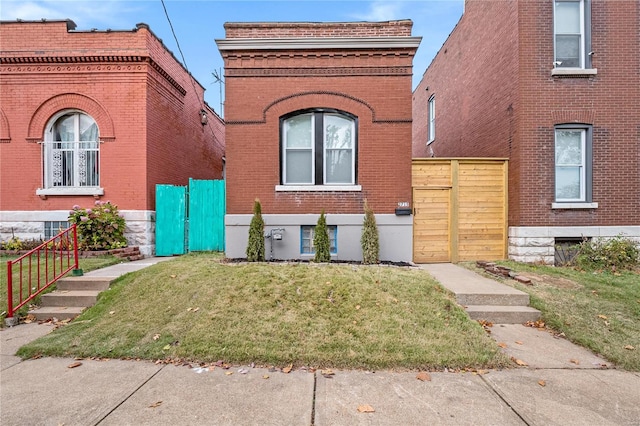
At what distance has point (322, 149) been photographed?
27.4ft

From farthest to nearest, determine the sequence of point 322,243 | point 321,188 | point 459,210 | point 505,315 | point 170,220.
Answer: point 170,220, point 459,210, point 321,188, point 322,243, point 505,315

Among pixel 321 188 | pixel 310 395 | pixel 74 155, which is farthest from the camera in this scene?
pixel 74 155

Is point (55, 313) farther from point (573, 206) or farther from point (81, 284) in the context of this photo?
point (573, 206)

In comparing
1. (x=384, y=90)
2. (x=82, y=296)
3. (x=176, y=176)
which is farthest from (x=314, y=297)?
(x=176, y=176)

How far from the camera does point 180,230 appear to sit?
10.0 metres

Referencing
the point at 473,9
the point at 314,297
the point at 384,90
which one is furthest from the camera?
the point at 473,9

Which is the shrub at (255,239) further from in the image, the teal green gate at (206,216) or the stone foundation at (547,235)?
the stone foundation at (547,235)

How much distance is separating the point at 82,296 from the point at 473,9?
48.9 ft

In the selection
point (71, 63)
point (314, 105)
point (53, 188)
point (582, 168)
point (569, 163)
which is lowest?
point (53, 188)

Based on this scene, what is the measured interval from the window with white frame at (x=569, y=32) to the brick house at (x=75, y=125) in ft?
39.1

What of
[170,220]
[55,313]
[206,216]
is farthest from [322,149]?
[55,313]

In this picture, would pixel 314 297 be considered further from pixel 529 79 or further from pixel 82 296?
pixel 529 79

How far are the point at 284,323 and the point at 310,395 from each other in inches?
56.7

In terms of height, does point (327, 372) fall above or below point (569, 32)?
below
